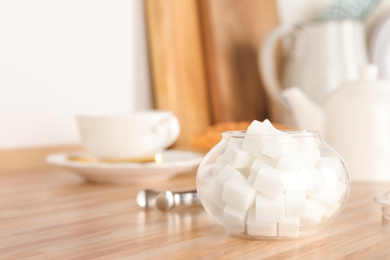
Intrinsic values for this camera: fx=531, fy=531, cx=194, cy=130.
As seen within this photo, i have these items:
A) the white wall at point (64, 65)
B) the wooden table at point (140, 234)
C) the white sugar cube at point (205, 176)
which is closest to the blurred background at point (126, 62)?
the white wall at point (64, 65)

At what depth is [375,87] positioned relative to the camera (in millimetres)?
843

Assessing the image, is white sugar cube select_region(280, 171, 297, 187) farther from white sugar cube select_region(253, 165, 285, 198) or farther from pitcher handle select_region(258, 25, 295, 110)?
pitcher handle select_region(258, 25, 295, 110)

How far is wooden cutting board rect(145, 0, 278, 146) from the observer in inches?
46.6

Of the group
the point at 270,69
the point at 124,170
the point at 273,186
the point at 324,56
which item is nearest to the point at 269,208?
the point at 273,186

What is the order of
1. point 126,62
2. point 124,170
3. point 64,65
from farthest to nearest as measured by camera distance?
point 126,62 → point 64,65 → point 124,170

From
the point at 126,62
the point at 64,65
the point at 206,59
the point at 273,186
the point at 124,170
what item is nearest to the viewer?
the point at 273,186

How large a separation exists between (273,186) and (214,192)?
0.06 meters

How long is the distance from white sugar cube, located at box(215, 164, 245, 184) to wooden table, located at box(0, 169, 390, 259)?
0.18ft

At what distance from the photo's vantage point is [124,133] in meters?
0.84

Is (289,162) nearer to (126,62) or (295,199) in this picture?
(295,199)

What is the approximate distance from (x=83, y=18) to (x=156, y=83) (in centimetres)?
21

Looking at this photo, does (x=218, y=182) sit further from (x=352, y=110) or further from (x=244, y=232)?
(x=352, y=110)

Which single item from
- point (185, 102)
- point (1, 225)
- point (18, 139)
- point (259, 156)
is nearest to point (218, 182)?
point (259, 156)

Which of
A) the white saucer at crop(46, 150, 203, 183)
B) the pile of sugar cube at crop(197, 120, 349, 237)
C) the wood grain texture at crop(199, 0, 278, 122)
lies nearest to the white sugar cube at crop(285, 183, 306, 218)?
the pile of sugar cube at crop(197, 120, 349, 237)
